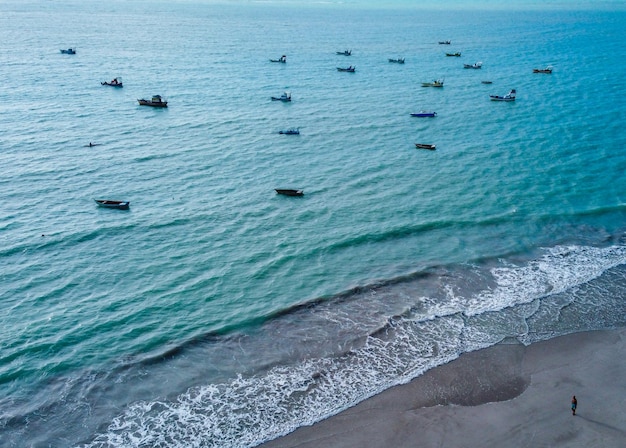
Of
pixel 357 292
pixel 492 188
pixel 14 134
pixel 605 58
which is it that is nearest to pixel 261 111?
pixel 14 134

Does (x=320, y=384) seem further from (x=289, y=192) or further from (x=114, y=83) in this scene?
(x=114, y=83)

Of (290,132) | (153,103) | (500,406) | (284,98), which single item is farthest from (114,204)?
(284,98)

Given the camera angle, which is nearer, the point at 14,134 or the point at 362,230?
the point at 362,230

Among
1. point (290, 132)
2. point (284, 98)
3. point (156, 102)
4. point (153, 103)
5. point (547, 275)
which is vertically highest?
point (284, 98)

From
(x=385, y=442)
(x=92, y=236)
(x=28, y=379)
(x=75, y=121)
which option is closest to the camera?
(x=385, y=442)

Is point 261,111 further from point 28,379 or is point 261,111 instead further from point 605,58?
point 605,58

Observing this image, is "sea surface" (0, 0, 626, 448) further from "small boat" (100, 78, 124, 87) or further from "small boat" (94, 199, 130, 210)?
"small boat" (100, 78, 124, 87)

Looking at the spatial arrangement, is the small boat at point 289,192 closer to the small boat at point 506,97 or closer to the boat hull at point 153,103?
the boat hull at point 153,103
